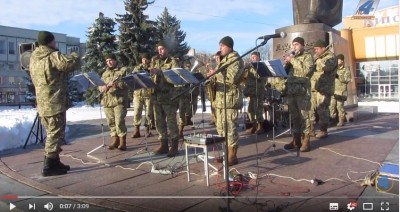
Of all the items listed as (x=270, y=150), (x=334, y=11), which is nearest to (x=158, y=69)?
(x=270, y=150)

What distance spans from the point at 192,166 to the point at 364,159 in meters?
2.74

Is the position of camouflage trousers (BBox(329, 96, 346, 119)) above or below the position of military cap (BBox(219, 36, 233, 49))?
below

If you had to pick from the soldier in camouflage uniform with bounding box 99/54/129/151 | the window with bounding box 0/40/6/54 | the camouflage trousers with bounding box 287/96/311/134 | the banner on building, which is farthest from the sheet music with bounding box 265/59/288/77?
the window with bounding box 0/40/6/54

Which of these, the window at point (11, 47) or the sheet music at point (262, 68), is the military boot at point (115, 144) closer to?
the sheet music at point (262, 68)

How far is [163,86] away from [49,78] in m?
1.98

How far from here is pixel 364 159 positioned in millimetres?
6586

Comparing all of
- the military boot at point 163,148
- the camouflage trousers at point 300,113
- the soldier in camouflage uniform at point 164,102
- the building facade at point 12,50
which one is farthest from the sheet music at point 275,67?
the building facade at point 12,50

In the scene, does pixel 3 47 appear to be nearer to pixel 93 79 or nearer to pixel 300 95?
pixel 93 79

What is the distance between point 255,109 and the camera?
386 inches

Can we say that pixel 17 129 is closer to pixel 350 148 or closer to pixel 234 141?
pixel 234 141

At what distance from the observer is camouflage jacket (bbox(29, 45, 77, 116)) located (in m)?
6.07

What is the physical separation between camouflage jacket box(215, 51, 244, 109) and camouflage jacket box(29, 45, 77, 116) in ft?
7.15

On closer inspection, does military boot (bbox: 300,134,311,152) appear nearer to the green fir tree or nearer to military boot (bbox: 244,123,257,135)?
military boot (bbox: 244,123,257,135)

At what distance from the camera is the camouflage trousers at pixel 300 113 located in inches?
294
